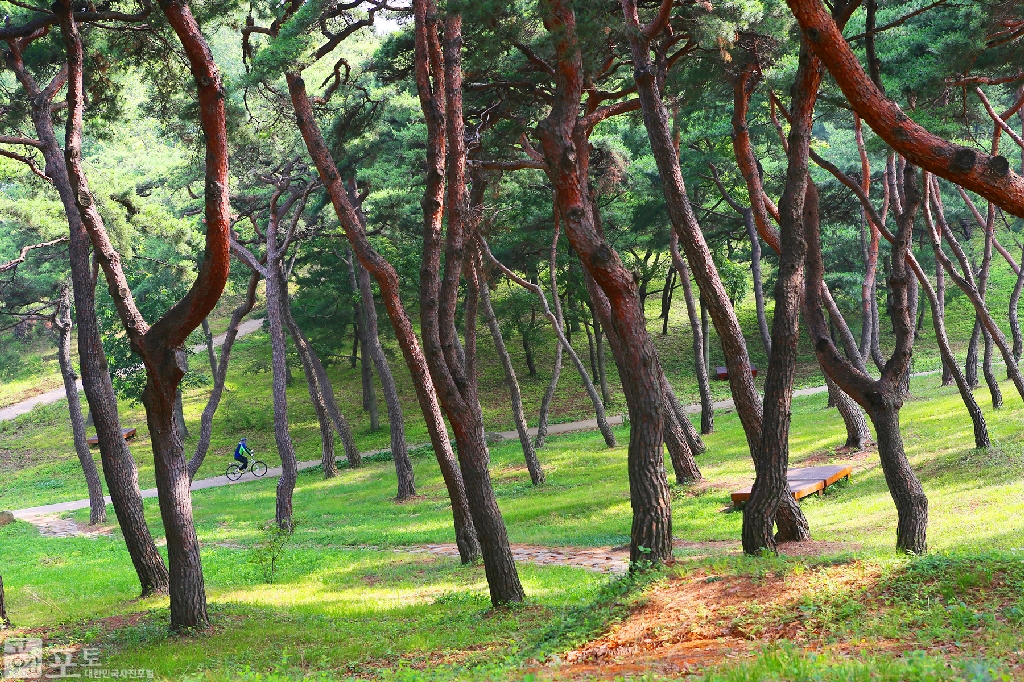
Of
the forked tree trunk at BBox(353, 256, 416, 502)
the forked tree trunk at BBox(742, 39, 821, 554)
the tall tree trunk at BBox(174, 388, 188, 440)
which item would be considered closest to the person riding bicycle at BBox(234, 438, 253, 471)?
the tall tree trunk at BBox(174, 388, 188, 440)

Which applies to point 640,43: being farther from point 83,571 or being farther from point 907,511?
point 83,571

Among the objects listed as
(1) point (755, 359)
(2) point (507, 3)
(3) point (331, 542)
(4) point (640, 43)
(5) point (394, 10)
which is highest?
(5) point (394, 10)

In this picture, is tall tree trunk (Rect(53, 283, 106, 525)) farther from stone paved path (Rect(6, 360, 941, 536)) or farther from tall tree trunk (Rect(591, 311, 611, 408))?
tall tree trunk (Rect(591, 311, 611, 408))

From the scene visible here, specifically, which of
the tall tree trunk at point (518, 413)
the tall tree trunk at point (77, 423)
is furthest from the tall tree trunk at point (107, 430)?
the tall tree trunk at point (77, 423)

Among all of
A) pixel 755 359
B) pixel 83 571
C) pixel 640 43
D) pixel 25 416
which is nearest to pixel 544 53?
pixel 640 43

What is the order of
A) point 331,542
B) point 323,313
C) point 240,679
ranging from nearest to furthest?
point 240,679 → point 331,542 → point 323,313

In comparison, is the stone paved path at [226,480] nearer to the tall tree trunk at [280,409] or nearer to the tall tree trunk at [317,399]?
the tall tree trunk at [317,399]

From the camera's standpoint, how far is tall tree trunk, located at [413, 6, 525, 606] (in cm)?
887

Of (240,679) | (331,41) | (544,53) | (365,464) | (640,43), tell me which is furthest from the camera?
(365,464)

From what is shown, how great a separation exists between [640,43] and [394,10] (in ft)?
11.1

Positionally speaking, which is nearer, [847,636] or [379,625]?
[847,636]

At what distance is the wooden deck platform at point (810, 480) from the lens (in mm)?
Result: 13117

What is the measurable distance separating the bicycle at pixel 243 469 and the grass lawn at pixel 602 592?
10.6 m

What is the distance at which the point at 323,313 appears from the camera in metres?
34.1
